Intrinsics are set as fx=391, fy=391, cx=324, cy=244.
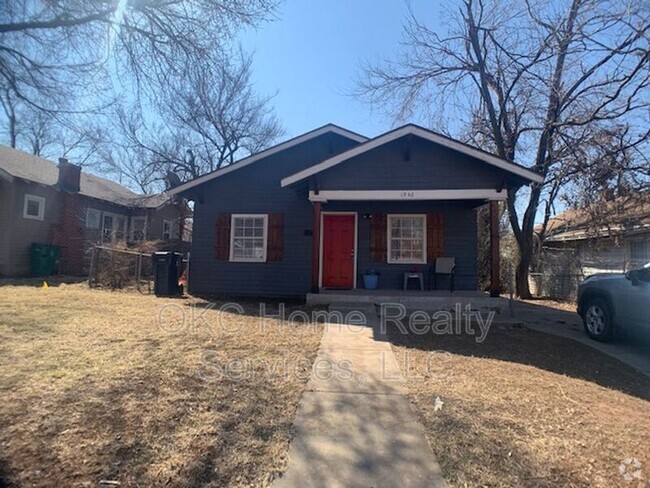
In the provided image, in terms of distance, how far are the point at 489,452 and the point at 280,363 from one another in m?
2.62

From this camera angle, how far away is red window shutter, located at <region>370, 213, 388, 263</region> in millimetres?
11281

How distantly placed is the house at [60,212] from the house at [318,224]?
5.64m

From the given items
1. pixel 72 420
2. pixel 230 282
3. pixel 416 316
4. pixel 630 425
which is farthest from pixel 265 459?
pixel 230 282

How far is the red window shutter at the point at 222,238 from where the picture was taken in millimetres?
11820

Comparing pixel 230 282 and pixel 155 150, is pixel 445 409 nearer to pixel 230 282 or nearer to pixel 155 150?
pixel 230 282

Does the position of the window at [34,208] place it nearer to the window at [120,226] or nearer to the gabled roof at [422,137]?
the window at [120,226]

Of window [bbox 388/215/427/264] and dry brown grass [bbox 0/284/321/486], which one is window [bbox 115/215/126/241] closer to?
dry brown grass [bbox 0/284/321/486]

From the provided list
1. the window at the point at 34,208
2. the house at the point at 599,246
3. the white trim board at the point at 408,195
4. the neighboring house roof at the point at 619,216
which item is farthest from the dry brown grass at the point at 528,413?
the window at the point at 34,208

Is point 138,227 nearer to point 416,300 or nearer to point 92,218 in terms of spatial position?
point 92,218

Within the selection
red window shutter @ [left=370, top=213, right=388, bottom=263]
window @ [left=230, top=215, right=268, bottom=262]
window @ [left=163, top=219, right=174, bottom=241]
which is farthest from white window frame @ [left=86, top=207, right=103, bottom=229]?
red window shutter @ [left=370, top=213, right=388, bottom=263]

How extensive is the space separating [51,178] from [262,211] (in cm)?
1115

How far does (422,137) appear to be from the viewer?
946 centimetres

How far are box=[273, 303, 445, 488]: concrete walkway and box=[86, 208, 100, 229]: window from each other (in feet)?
57.1

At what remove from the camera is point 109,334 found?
583cm
